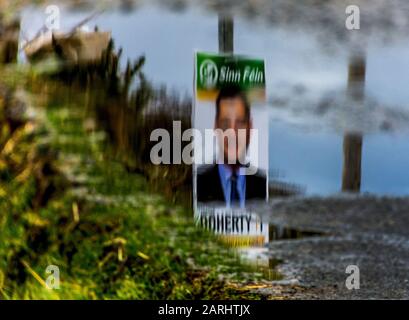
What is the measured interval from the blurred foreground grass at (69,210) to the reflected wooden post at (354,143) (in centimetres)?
57

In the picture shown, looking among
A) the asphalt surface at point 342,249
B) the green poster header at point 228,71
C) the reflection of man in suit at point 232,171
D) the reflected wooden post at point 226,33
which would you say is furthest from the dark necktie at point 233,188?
the reflected wooden post at point 226,33

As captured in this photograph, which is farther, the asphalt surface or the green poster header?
the asphalt surface

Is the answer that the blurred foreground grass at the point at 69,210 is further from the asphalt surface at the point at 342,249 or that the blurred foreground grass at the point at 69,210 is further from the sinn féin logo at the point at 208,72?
the sinn féin logo at the point at 208,72

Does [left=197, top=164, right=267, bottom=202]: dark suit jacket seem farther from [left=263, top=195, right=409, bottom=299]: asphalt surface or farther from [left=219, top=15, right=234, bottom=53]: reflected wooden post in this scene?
[left=219, top=15, right=234, bottom=53]: reflected wooden post

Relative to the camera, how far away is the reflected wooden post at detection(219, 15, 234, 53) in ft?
9.95

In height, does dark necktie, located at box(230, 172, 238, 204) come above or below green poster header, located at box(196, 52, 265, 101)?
below

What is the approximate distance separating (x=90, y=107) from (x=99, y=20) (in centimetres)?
36

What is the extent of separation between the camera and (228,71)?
303 centimetres

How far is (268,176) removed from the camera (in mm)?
3068

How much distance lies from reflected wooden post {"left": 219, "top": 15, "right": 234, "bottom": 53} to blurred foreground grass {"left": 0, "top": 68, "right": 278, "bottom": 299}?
60 cm

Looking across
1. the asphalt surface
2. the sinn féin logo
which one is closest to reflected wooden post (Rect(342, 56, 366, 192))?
the asphalt surface

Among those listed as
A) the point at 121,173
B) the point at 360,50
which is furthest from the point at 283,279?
the point at 360,50

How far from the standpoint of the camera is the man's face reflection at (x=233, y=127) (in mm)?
3053
